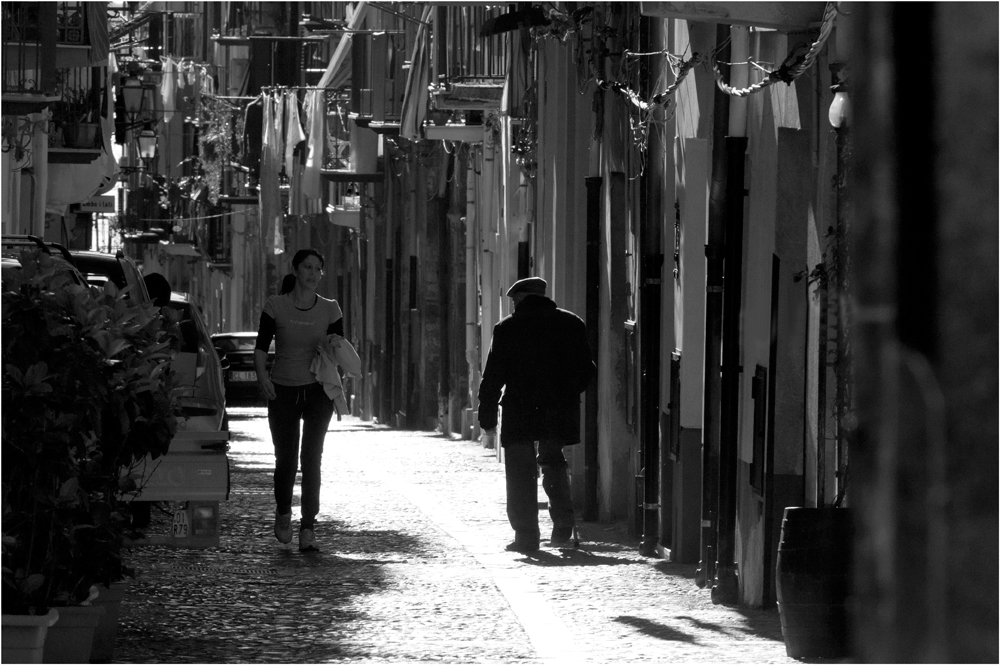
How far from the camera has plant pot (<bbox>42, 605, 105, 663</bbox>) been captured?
18.1 ft

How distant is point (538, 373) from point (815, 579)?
465 cm

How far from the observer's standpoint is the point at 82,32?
61.2 feet

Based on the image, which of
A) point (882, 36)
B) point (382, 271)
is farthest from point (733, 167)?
point (382, 271)

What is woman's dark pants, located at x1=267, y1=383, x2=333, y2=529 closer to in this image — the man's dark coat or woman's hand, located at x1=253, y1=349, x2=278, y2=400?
woman's hand, located at x1=253, y1=349, x2=278, y2=400

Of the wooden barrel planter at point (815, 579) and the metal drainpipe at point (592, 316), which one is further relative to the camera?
the metal drainpipe at point (592, 316)

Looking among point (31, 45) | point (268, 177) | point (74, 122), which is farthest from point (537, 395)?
point (268, 177)

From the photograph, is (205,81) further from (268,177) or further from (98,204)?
(98,204)

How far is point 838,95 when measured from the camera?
6250mm

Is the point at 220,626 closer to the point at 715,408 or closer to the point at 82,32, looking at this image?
the point at 715,408

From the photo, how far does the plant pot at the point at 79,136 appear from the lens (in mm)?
23344

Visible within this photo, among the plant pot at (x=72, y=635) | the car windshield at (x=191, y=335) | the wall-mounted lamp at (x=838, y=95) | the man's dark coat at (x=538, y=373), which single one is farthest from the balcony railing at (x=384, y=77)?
the plant pot at (x=72, y=635)

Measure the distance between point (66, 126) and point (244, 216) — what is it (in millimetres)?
38127

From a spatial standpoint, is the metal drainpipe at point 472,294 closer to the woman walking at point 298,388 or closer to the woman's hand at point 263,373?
the woman walking at point 298,388

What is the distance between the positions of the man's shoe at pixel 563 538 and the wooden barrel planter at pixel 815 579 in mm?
4389
